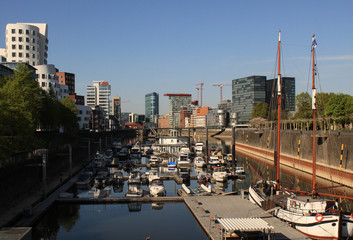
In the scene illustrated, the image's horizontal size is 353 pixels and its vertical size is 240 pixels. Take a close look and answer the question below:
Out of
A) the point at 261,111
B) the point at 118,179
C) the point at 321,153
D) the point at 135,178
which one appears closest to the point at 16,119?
the point at 135,178

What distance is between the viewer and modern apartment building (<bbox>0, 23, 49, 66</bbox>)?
117375 millimetres

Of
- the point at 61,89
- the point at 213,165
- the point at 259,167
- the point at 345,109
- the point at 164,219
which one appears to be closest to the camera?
the point at 164,219

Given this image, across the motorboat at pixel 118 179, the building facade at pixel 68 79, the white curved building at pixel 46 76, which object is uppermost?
the building facade at pixel 68 79

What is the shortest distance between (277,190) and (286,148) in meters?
45.0

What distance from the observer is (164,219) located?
37.4 meters

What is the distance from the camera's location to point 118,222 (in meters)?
36.3

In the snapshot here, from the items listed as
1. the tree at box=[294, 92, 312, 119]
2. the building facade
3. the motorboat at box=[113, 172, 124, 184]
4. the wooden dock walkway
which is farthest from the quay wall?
the building facade

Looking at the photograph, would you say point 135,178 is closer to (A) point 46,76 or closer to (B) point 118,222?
(B) point 118,222

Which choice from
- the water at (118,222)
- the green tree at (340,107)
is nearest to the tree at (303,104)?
the green tree at (340,107)

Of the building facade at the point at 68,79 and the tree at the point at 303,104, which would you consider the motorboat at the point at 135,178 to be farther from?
the building facade at the point at 68,79

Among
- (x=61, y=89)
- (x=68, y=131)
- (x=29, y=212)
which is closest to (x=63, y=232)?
(x=29, y=212)

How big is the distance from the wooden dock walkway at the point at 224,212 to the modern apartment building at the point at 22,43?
99.1 meters

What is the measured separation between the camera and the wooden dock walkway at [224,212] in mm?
28688

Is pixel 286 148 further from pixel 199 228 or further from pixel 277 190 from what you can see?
pixel 199 228
